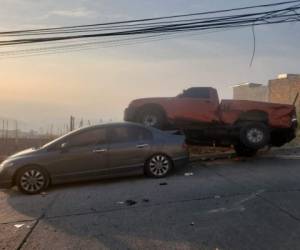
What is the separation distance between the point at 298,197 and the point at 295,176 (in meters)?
2.32

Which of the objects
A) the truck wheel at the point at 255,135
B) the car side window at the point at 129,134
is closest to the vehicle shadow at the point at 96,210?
the car side window at the point at 129,134

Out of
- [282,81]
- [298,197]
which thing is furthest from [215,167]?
[282,81]

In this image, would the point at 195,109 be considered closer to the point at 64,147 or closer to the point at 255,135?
the point at 255,135

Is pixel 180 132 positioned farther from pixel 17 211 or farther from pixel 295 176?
pixel 17 211

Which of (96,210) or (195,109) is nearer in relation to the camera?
(96,210)

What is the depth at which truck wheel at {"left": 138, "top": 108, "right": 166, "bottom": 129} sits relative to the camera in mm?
13984

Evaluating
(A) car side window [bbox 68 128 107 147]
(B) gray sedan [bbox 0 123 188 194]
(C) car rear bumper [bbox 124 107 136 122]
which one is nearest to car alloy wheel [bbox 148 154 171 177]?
(B) gray sedan [bbox 0 123 188 194]

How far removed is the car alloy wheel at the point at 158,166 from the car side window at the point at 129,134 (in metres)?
0.58

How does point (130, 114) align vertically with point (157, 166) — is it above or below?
above

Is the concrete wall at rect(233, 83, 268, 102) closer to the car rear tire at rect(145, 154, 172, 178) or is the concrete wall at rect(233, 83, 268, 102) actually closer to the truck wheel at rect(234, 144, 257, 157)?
the truck wheel at rect(234, 144, 257, 157)

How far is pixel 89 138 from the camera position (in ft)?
39.4

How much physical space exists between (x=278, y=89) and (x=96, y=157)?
29532mm

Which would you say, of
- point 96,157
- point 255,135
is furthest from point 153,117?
point 255,135

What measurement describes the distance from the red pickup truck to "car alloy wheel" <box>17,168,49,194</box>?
3644 millimetres
